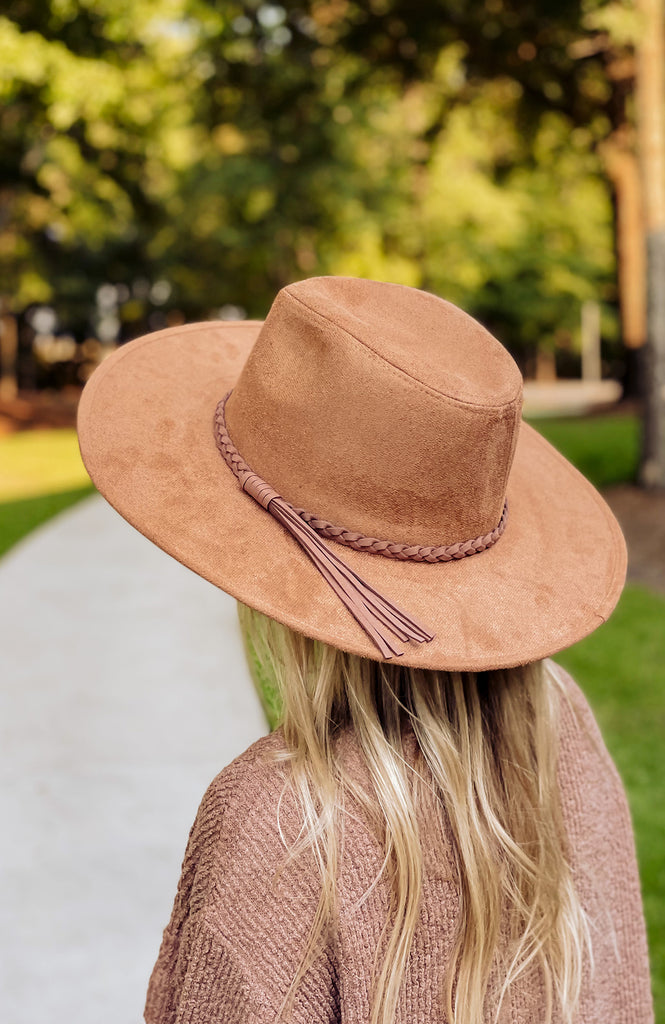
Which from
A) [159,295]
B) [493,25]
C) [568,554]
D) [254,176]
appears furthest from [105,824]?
[159,295]

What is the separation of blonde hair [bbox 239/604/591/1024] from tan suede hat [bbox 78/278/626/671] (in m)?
0.11

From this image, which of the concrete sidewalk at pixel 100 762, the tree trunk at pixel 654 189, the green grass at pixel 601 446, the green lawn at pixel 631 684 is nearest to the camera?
the concrete sidewalk at pixel 100 762

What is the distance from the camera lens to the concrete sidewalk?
3.16 metres

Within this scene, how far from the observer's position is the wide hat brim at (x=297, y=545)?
50.5 inches

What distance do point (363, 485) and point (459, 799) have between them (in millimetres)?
442

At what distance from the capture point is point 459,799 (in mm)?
1300

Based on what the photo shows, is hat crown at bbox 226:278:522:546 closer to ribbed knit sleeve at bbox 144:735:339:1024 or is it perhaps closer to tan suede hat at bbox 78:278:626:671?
tan suede hat at bbox 78:278:626:671

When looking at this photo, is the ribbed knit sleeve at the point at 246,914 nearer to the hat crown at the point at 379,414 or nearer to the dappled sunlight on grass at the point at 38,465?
the hat crown at the point at 379,414

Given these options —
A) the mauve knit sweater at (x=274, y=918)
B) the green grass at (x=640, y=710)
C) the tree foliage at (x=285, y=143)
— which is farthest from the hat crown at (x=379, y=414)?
the tree foliage at (x=285, y=143)

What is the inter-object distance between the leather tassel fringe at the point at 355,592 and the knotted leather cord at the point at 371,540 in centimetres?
2

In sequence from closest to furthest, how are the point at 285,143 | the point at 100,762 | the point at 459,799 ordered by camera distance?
the point at 459,799 < the point at 100,762 < the point at 285,143

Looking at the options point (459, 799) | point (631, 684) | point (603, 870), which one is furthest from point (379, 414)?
point (631, 684)

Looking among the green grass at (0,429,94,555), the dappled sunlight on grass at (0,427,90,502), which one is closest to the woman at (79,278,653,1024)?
the green grass at (0,429,94,555)

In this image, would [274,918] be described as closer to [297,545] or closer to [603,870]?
[297,545]
